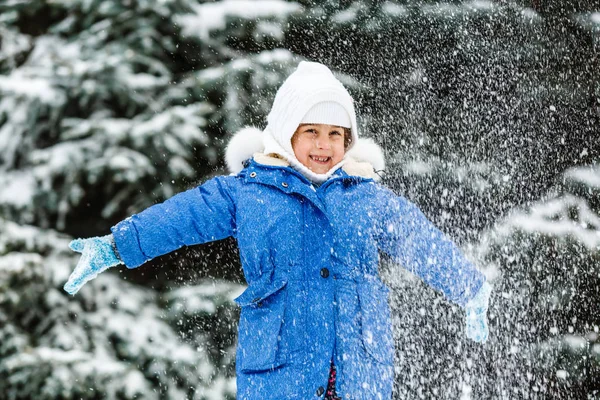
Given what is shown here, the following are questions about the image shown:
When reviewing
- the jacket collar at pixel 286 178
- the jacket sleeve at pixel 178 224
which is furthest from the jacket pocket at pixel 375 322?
the jacket sleeve at pixel 178 224

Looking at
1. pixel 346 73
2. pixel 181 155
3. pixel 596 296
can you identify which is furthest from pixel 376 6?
pixel 596 296

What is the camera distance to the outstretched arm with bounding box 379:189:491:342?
259 cm

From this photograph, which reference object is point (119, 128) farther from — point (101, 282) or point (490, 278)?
point (490, 278)

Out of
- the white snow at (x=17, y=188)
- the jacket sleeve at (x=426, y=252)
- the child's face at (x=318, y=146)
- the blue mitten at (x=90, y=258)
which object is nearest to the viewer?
the blue mitten at (x=90, y=258)

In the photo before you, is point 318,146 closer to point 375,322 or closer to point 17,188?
point 375,322

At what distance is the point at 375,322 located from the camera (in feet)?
8.09

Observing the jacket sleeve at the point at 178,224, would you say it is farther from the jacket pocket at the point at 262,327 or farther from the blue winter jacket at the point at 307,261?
the jacket pocket at the point at 262,327

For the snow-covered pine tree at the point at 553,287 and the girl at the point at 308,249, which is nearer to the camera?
the girl at the point at 308,249

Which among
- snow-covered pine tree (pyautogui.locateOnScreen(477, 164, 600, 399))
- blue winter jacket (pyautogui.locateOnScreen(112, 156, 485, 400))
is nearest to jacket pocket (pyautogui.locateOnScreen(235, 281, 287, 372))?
blue winter jacket (pyautogui.locateOnScreen(112, 156, 485, 400))

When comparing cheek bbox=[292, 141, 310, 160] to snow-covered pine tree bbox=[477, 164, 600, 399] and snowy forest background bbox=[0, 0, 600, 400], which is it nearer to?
snowy forest background bbox=[0, 0, 600, 400]

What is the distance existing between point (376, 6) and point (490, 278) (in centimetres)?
185

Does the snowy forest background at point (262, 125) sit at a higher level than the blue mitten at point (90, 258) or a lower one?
lower

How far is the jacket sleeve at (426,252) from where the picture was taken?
Answer: 2592 mm

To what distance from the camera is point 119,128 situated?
14.9 feet
